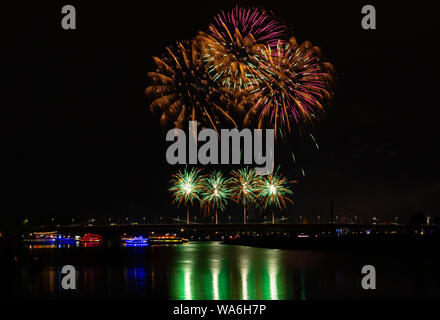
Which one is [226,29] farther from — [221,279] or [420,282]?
[420,282]

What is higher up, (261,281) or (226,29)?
(226,29)

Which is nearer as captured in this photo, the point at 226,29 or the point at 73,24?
the point at 73,24

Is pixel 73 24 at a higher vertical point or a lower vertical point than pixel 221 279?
higher

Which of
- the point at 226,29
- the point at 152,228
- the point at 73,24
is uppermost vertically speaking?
the point at 226,29

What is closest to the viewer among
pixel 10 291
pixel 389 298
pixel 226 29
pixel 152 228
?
pixel 389 298
